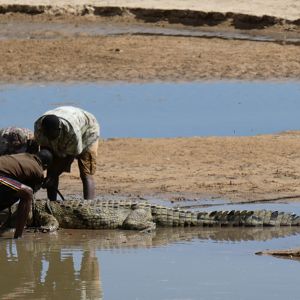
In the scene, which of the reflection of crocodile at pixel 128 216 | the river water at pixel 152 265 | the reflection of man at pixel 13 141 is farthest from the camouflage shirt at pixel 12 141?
the river water at pixel 152 265

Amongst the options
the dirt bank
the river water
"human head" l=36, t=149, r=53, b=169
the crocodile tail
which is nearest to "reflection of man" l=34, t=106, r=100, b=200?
"human head" l=36, t=149, r=53, b=169

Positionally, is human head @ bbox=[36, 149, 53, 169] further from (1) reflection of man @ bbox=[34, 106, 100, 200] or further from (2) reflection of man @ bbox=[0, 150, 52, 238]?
(1) reflection of man @ bbox=[34, 106, 100, 200]

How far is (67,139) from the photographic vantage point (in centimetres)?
1069

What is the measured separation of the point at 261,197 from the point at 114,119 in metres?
5.09

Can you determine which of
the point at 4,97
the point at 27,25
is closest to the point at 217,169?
the point at 4,97

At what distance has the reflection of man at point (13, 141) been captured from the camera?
420 inches

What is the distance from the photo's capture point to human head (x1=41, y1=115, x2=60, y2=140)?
10.5m

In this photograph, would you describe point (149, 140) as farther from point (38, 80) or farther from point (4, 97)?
point (38, 80)

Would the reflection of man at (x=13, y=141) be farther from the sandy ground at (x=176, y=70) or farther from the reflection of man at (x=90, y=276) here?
the sandy ground at (x=176, y=70)

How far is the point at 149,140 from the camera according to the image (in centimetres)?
1526

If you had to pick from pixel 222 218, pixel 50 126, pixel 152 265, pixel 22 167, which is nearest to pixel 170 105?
pixel 222 218

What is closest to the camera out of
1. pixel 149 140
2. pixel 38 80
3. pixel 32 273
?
pixel 32 273

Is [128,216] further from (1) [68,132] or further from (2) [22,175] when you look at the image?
(2) [22,175]

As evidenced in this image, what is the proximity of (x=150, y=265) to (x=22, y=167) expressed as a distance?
1546 mm
